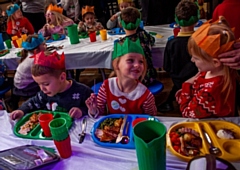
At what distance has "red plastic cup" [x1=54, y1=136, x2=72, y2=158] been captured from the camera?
1020mm

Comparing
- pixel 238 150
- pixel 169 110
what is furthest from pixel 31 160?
pixel 169 110

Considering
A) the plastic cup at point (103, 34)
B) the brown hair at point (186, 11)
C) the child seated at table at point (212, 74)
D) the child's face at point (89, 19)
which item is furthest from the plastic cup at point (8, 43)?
the child seated at table at point (212, 74)

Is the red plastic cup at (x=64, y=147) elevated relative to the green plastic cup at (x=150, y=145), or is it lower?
lower

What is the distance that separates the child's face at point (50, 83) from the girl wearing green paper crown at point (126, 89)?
0.24 metres

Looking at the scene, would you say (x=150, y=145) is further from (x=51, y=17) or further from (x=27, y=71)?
(x=51, y=17)

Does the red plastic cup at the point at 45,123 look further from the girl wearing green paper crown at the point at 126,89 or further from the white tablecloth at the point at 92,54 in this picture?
the white tablecloth at the point at 92,54

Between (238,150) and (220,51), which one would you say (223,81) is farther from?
(238,150)

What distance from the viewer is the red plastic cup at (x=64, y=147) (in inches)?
40.2

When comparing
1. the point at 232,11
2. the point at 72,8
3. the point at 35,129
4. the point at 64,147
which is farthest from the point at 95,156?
the point at 72,8

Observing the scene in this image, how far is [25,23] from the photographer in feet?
11.3

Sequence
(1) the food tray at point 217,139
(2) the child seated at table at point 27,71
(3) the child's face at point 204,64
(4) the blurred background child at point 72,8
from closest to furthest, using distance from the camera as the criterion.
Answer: (1) the food tray at point 217,139, (3) the child's face at point 204,64, (2) the child seated at table at point 27,71, (4) the blurred background child at point 72,8

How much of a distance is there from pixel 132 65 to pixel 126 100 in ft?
0.75

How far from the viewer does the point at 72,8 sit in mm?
4273

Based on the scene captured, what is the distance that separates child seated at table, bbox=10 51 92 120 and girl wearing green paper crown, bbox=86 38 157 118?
12cm
